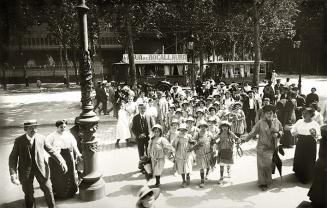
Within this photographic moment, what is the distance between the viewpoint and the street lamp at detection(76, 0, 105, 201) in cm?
737

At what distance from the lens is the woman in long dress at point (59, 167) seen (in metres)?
7.56

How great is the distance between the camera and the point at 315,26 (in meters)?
51.6

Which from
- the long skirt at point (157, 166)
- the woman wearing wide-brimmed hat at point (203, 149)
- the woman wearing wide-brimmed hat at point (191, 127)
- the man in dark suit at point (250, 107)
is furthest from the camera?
the man in dark suit at point (250, 107)

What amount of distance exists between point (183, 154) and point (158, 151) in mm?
588

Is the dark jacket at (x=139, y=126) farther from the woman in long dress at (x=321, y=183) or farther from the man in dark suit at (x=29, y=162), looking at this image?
the woman in long dress at (x=321, y=183)

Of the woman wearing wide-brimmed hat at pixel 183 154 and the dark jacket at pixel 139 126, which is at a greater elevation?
the dark jacket at pixel 139 126

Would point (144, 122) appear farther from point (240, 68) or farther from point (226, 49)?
point (226, 49)

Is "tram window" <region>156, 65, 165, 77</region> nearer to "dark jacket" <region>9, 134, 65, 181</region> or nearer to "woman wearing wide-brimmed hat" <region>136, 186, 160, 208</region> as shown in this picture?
"dark jacket" <region>9, 134, 65, 181</region>

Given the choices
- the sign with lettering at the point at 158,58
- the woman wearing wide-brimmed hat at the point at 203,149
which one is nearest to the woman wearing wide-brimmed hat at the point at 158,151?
the woman wearing wide-brimmed hat at the point at 203,149

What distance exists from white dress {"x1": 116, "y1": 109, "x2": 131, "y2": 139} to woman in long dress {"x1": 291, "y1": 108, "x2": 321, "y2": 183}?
18.3 ft

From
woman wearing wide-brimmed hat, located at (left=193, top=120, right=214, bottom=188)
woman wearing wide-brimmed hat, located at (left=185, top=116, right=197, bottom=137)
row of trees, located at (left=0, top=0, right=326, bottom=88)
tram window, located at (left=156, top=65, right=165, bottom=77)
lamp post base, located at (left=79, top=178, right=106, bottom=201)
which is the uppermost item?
row of trees, located at (left=0, top=0, right=326, bottom=88)

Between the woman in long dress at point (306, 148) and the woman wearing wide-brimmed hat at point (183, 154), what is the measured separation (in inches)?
100

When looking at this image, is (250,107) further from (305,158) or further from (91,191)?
(91,191)

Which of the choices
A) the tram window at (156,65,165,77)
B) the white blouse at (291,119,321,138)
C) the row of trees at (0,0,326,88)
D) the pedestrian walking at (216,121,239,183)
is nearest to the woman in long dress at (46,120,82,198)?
the pedestrian walking at (216,121,239,183)
